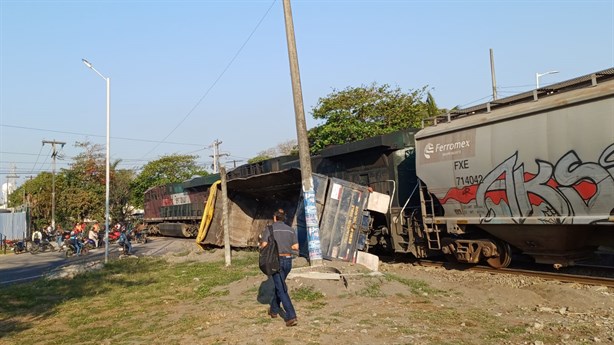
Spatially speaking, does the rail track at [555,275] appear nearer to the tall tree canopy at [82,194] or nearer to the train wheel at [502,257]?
the train wheel at [502,257]

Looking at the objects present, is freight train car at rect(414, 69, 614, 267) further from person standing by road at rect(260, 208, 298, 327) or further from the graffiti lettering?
person standing by road at rect(260, 208, 298, 327)

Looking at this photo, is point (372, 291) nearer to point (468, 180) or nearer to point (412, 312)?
point (412, 312)

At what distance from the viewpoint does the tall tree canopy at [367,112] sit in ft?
101

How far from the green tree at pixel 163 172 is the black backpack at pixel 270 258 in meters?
48.4

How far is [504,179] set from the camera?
399 inches

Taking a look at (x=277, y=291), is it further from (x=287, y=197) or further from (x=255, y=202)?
(x=255, y=202)

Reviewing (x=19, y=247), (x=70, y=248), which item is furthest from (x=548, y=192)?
(x=19, y=247)

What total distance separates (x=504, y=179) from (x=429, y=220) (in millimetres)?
2425

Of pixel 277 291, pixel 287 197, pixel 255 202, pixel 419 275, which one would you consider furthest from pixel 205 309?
pixel 255 202

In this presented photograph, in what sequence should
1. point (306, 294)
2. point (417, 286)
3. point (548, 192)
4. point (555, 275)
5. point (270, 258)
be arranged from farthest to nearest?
point (555, 275), point (417, 286), point (548, 192), point (306, 294), point (270, 258)

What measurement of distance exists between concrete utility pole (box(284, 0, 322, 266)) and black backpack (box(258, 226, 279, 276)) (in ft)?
12.9

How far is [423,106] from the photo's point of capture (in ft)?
104

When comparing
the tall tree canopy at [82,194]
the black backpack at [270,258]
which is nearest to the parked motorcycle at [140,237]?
the tall tree canopy at [82,194]

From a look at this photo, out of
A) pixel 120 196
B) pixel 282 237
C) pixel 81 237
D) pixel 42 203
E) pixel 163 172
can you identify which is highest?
pixel 163 172
